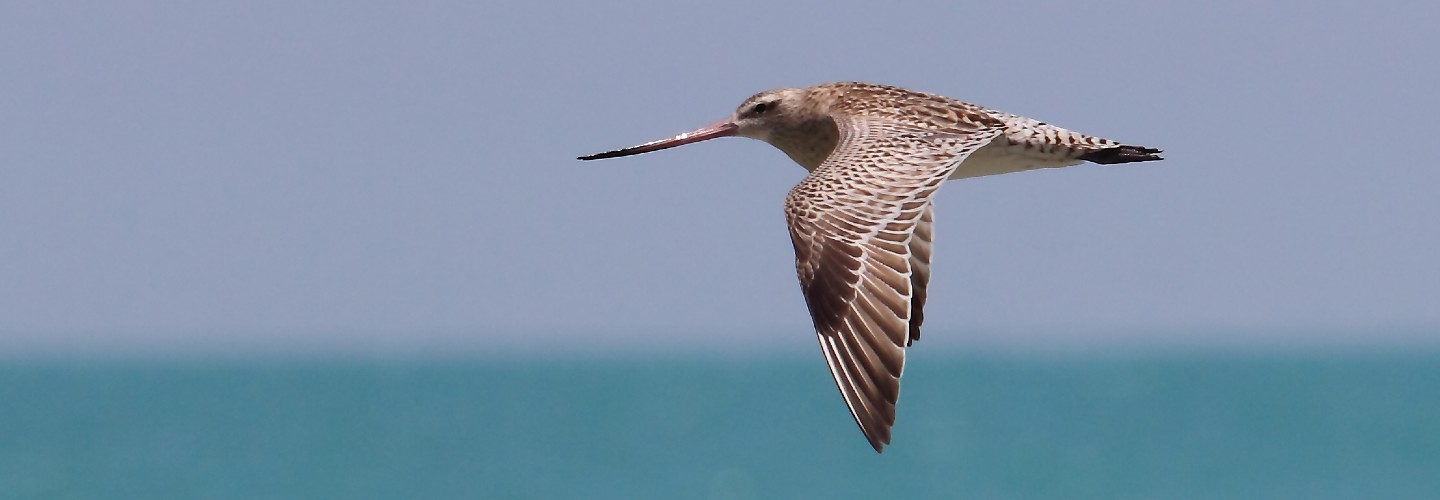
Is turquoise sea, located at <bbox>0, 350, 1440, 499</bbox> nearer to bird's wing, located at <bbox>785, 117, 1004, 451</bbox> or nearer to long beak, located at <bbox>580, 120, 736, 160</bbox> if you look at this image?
long beak, located at <bbox>580, 120, 736, 160</bbox>

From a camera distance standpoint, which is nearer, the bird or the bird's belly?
the bird

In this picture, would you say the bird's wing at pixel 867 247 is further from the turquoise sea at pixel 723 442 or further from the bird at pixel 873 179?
the turquoise sea at pixel 723 442

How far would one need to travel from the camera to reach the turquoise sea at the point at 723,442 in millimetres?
86312

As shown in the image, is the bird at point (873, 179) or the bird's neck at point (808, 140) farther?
the bird's neck at point (808, 140)

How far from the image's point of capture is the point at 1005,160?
1497 cm

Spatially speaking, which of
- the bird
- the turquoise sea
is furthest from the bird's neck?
the turquoise sea

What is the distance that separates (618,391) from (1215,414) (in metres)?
49.1

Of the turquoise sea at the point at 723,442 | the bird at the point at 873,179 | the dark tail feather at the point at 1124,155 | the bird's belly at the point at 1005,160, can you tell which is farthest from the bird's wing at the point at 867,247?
the turquoise sea at the point at 723,442

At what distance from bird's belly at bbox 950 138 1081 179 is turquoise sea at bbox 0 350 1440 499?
5200 cm

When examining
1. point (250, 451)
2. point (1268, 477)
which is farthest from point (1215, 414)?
point (250, 451)

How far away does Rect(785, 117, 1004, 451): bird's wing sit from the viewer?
11.4 m

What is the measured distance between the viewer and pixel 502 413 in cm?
12738

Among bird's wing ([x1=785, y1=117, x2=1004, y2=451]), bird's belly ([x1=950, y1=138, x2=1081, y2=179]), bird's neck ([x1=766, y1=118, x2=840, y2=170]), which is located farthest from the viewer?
bird's neck ([x1=766, y1=118, x2=840, y2=170])

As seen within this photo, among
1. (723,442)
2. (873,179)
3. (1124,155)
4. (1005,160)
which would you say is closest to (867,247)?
(873,179)
